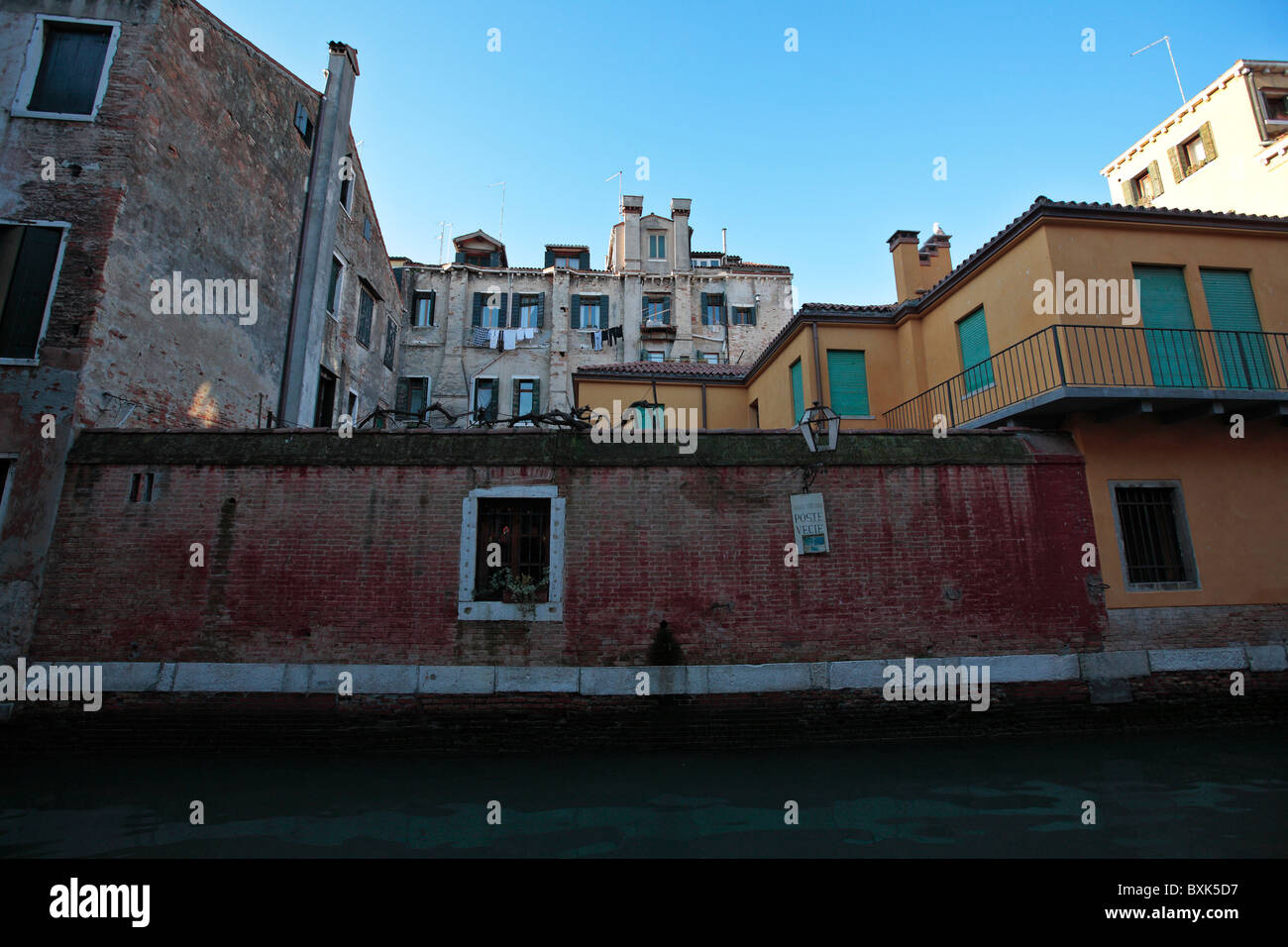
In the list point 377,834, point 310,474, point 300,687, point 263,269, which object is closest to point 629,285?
point 263,269

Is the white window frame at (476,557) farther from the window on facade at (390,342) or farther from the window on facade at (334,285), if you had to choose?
the window on facade at (390,342)

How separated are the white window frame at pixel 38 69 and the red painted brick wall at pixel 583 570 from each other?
6.36 m

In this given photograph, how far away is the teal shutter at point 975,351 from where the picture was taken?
37.1 feet

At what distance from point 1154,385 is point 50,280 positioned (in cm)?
1744

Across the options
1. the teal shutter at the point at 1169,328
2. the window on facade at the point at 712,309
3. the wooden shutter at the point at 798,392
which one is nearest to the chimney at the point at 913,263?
the wooden shutter at the point at 798,392

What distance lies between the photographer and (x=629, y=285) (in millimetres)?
25828

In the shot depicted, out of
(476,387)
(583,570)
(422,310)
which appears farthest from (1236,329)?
(422,310)

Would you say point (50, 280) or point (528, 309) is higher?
point (528, 309)

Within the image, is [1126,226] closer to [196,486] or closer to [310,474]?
[310,474]

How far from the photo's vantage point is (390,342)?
20.8 m

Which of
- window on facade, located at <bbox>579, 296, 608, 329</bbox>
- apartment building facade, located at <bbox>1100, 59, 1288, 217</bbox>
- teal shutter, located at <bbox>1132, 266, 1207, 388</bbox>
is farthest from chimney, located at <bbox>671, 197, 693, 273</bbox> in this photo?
teal shutter, located at <bbox>1132, 266, 1207, 388</bbox>

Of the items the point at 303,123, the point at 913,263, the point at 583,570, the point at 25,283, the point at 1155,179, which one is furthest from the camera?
the point at 1155,179

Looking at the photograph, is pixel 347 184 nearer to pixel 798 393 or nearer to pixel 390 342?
pixel 390 342
